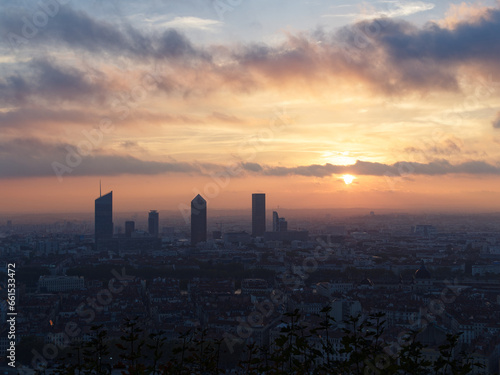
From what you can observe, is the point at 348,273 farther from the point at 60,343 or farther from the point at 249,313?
the point at 60,343

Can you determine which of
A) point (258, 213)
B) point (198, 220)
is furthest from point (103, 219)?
point (258, 213)

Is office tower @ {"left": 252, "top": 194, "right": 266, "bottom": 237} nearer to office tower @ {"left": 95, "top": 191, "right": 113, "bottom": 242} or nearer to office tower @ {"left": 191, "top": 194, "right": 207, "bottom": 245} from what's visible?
office tower @ {"left": 191, "top": 194, "right": 207, "bottom": 245}

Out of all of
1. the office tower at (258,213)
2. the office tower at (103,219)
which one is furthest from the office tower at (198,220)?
the office tower at (258,213)

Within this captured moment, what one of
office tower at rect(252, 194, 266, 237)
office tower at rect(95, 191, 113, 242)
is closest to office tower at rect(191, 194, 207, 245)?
office tower at rect(95, 191, 113, 242)

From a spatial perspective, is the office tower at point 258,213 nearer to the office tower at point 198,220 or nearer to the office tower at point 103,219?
the office tower at point 198,220

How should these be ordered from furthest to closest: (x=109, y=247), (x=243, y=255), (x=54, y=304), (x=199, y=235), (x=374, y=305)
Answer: (x=199, y=235) → (x=109, y=247) → (x=243, y=255) → (x=54, y=304) → (x=374, y=305)

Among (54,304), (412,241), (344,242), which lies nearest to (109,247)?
(344,242)

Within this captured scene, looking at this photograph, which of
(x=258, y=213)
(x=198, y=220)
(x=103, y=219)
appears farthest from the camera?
(x=258, y=213)

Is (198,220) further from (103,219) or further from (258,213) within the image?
(258,213)
